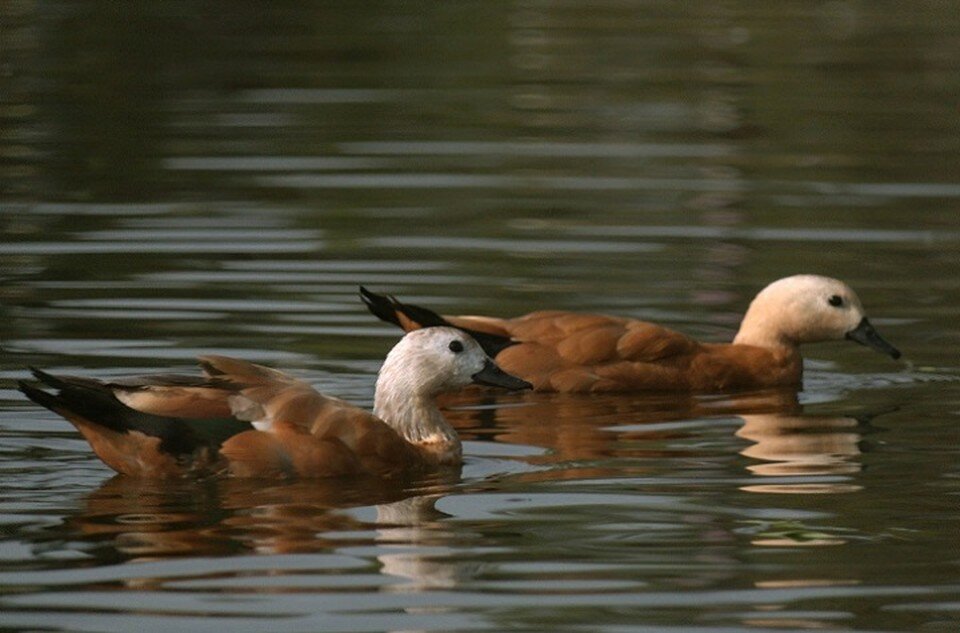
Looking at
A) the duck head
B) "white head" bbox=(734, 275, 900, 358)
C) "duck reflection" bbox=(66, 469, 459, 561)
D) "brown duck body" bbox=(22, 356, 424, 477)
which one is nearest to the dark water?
"duck reflection" bbox=(66, 469, 459, 561)

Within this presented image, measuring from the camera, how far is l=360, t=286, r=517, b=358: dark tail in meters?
12.3

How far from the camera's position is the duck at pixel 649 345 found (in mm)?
12562

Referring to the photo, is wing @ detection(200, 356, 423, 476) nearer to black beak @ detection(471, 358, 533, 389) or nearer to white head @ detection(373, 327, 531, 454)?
white head @ detection(373, 327, 531, 454)

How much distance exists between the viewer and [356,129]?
22.0 metres

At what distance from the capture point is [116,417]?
986cm

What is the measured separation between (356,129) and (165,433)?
1225 centimetres

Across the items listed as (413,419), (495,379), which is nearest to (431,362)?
(413,419)

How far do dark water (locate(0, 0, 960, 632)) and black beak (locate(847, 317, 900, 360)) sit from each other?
0.46ft

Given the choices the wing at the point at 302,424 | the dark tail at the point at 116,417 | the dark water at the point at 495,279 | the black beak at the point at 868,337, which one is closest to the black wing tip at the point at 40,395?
the dark tail at the point at 116,417

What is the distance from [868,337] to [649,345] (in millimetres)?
1206

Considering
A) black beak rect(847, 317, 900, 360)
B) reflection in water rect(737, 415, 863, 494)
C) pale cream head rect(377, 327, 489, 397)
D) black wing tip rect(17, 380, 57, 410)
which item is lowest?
reflection in water rect(737, 415, 863, 494)

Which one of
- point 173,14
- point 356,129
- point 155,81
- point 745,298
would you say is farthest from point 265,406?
point 173,14

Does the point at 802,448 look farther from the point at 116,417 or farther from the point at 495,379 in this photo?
the point at 116,417

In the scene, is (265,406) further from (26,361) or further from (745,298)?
(745,298)
